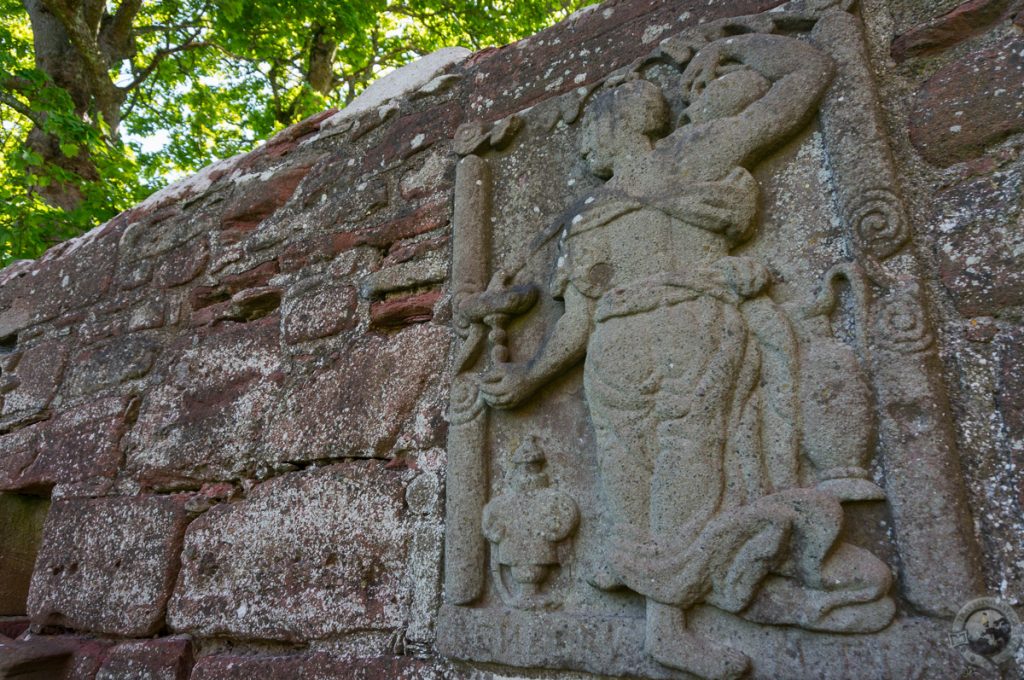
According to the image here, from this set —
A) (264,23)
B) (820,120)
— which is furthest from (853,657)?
(264,23)

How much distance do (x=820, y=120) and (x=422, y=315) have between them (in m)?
1.18

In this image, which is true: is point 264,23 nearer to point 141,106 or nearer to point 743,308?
point 141,106

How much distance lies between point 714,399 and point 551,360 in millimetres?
407

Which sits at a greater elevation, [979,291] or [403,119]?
[403,119]

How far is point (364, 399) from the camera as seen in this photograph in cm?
214

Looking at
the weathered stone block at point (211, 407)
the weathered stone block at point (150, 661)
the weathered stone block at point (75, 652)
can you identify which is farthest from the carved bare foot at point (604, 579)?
the weathered stone block at point (75, 652)

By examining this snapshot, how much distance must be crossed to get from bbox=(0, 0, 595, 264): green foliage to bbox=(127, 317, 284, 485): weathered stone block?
3.17 metres

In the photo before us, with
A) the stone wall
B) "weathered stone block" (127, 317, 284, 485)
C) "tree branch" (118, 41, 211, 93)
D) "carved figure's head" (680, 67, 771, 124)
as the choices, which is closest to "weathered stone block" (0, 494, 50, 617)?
the stone wall

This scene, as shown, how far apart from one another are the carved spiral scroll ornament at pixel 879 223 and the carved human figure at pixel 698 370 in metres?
0.21

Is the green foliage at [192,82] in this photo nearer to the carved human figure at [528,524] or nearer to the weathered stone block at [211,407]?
the weathered stone block at [211,407]

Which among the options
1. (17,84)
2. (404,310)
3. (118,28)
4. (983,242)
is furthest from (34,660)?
(118,28)

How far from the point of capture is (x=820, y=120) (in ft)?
5.21

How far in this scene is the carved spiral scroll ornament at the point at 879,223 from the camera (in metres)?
1.41

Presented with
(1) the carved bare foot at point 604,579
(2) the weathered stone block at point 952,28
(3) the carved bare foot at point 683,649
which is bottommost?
(3) the carved bare foot at point 683,649
